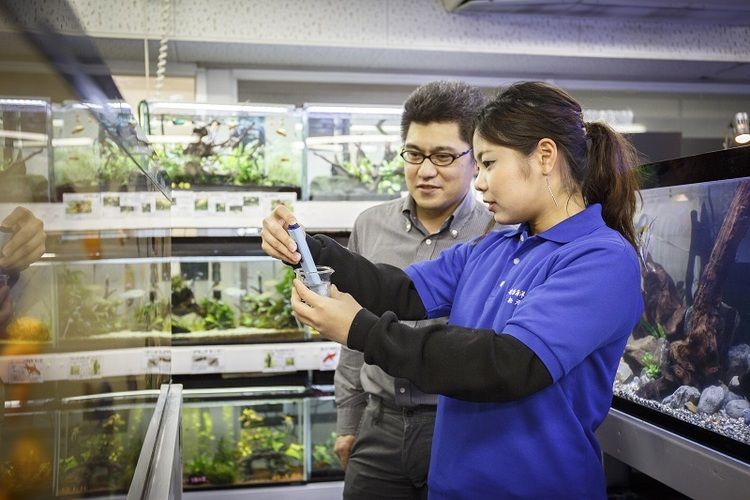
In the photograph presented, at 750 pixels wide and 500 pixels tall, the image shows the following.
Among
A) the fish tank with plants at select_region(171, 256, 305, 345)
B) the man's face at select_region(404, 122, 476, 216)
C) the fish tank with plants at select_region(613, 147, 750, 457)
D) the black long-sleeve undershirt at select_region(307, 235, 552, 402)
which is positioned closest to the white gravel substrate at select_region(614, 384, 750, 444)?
the fish tank with plants at select_region(613, 147, 750, 457)

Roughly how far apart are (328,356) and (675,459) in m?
2.13

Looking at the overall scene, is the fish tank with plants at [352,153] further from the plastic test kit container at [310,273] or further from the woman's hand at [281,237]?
the plastic test kit container at [310,273]

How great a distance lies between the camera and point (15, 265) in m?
0.61

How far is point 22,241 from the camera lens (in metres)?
0.62

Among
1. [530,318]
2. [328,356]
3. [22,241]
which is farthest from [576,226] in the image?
[328,356]

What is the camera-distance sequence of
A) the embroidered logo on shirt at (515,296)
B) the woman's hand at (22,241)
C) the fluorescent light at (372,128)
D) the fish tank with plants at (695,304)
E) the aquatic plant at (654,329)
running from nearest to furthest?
1. the woman's hand at (22,241)
2. the embroidered logo on shirt at (515,296)
3. the fish tank with plants at (695,304)
4. the aquatic plant at (654,329)
5. the fluorescent light at (372,128)

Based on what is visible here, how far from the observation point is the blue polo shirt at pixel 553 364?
4.36 ft

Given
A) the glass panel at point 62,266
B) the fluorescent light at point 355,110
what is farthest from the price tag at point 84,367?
the fluorescent light at point 355,110

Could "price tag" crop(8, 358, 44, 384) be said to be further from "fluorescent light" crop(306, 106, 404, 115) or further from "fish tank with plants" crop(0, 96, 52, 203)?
"fluorescent light" crop(306, 106, 404, 115)

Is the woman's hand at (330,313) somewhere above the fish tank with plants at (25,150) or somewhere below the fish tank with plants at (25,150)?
below

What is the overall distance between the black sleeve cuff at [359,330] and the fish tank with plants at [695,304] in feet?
2.86

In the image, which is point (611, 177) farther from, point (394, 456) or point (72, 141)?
point (72, 141)

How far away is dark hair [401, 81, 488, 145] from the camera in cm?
213

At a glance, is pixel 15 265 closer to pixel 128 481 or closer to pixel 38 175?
pixel 38 175
